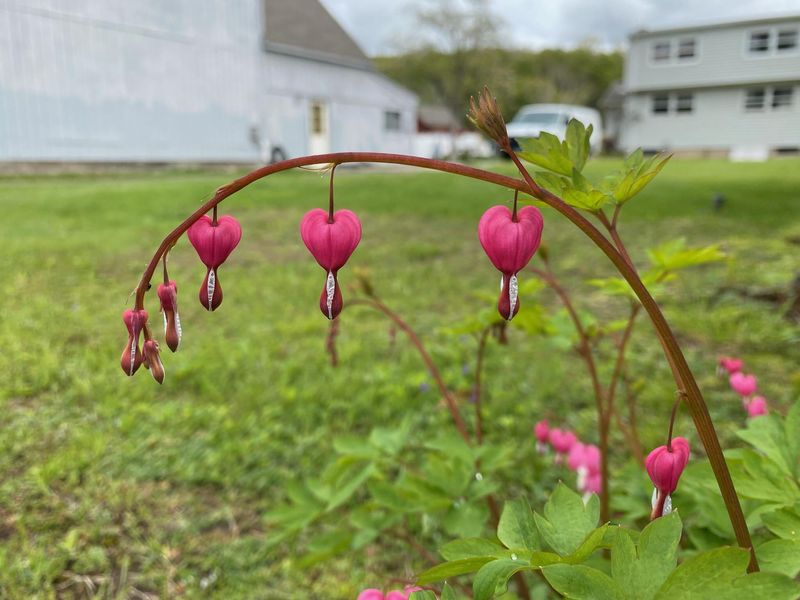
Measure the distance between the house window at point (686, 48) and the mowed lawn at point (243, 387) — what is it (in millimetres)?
23536

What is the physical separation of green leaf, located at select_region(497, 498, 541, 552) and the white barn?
47.7 feet

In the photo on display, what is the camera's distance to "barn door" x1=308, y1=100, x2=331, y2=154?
19.0m

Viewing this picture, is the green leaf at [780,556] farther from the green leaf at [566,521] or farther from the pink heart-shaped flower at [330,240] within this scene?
the pink heart-shaped flower at [330,240]

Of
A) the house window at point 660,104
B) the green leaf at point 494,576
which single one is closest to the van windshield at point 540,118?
the house window at point 660,104

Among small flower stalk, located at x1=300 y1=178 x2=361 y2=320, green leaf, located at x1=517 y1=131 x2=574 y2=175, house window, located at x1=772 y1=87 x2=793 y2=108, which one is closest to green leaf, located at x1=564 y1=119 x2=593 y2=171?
green leaf, located at x1=517 y1=131 x2=574 y2=175

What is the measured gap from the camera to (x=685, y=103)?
2598 cm

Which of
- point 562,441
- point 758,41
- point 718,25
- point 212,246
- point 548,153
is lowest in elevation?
point 562,441

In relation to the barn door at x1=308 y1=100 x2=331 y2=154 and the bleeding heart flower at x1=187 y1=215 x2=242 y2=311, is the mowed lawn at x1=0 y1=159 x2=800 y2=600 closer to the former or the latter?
the bleeding heart flower at x1=187 y1=215 x2=242 y2=311

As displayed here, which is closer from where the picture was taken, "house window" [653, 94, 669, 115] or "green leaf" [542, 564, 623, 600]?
"green leaf" [542, 564, 623, 600]

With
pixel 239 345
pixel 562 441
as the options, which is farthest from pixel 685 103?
pixel 562 441

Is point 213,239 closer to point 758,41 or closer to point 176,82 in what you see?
point 176,82

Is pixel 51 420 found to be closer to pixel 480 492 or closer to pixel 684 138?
pixel 480 492

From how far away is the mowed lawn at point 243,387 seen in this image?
165 centimetres

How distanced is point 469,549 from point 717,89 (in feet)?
96.2
